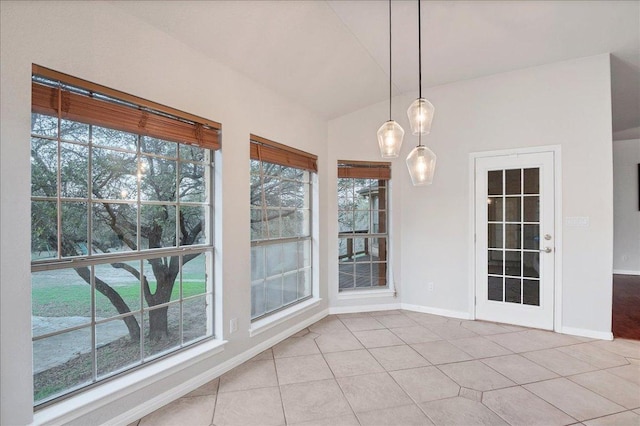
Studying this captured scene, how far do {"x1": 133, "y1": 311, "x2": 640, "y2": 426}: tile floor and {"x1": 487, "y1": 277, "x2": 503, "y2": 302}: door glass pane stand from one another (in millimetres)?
427

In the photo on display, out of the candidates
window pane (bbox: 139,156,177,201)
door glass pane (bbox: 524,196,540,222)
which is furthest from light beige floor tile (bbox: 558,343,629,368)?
window pane (bbox: 139,156,177,201)

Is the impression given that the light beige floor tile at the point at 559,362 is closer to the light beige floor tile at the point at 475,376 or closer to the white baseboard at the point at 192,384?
the light beige floor tile at the point at 475,376

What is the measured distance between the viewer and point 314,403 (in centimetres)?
210

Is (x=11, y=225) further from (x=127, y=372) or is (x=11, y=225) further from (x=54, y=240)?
(x=127, y=372)

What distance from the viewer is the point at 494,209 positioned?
3.68 meters

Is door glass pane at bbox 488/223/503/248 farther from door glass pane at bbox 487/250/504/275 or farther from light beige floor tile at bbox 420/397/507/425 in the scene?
light beige floor tile at bbox 420/397/507/425

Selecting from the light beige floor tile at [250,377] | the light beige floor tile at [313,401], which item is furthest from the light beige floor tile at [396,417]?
the light beige floor tile at [250,377]

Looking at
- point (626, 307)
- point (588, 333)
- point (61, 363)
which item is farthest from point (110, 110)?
point (626, 307)

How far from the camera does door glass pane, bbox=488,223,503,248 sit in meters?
3.65

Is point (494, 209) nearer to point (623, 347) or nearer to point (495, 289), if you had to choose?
point (495, 289)

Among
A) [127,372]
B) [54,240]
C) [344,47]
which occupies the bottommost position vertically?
[127,372]

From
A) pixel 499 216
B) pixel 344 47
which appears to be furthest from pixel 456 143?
pixel 344 47

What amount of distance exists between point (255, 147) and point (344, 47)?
1.25 metres

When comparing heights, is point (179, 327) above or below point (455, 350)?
above
